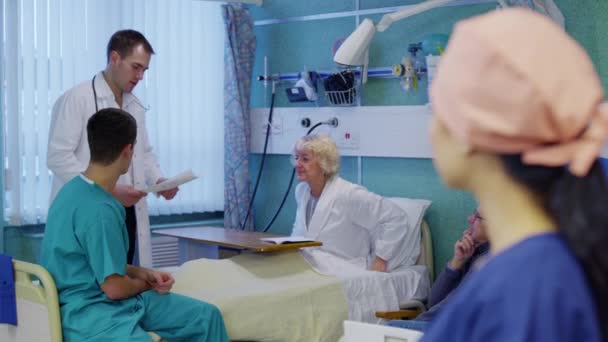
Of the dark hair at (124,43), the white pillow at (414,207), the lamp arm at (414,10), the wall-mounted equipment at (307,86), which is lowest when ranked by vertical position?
the white pillow at (414,207)

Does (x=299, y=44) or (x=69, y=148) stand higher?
(x=299, y=44)

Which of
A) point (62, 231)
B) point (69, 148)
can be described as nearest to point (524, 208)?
point (62, 231)

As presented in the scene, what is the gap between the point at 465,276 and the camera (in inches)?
126

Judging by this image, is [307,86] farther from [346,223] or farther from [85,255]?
[85,255]

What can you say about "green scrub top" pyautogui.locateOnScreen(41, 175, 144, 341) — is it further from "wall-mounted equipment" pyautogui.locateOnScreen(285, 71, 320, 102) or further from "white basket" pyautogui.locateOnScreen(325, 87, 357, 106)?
"wall-mounted equipment" pyautogui.locateOnScreen(285, 71, 320, 102)

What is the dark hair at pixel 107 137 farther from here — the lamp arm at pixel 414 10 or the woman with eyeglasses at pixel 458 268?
the lamp arm at pixel 414 10

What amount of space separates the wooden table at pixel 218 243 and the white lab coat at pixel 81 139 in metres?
0.36

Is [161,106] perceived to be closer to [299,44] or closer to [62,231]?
[299,44]

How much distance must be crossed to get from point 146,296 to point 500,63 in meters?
2.28

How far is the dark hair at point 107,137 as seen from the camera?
106 inches

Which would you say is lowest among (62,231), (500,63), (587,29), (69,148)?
(62,231)

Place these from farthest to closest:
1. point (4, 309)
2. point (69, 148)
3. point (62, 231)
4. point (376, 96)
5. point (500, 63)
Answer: point (376, 96)
point (69, 148)
point (4, 309)
point (62, 231)
point (500, 63)

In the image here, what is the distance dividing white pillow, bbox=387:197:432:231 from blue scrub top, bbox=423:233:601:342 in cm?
326

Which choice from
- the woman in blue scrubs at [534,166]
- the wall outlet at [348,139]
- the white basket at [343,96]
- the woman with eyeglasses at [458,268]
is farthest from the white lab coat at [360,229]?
the woman in blue scrubs at [534,166]
